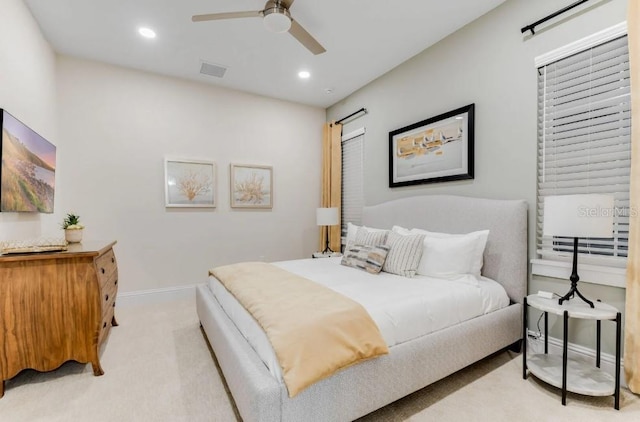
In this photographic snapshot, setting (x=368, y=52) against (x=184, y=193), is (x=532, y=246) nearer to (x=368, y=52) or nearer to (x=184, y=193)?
(x=368, y=52)

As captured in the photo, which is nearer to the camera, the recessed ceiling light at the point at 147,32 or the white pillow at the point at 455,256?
the white pillow at the point at 455,256

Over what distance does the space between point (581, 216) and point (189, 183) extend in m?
3.95

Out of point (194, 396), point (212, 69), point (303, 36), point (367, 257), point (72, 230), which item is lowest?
point (194, 396)

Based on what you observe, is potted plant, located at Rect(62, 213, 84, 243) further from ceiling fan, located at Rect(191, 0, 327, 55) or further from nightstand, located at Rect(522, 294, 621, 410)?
nightstand, located at Rect(522, 294, 621, 410)

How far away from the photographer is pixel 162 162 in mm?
3830

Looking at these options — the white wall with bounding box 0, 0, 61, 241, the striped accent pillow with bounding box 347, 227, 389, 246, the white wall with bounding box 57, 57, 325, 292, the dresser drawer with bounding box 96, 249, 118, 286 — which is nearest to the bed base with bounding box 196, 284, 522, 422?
the dresser drawer with bounding box 96, 249, 118, 286

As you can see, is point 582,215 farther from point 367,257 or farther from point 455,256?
point 367,257

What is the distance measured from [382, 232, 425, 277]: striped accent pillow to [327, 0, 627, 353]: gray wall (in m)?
0.79

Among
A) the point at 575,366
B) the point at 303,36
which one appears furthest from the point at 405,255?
the point at 303,36

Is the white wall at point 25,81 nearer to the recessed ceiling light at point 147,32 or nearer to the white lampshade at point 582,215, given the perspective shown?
the recessed ceiling light at point 147,32

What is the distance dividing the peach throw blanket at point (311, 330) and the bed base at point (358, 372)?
9 cm

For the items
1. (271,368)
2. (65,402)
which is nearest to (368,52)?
(271,368)

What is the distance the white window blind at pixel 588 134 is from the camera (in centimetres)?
196

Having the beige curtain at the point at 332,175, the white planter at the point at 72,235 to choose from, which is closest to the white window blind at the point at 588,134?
the beige curtain at the point at 332,175
